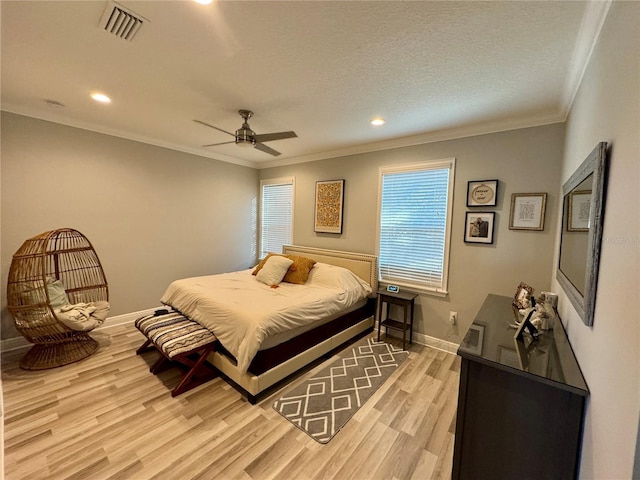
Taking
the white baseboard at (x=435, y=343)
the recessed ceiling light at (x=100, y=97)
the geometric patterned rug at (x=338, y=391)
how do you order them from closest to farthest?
the geometric patterned rug at (x=338, y=391), the recessed ceiling light at (x=100, y=97), the white baseboard at (x=435, y=343)

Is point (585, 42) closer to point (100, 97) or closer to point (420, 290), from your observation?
point (420, 290)

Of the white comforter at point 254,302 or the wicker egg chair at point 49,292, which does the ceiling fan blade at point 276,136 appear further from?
the wicker egg chair at point 49,292

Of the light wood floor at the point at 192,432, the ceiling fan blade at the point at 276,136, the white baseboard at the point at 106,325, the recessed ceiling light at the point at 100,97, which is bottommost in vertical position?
the light wood floor at the point at 192,432

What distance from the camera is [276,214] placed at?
4.98 m

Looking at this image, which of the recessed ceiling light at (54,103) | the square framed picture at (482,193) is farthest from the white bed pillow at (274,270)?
the recessed ceiling light at (54,103)

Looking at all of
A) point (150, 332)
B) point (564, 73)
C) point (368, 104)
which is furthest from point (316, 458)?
point (564, 73)

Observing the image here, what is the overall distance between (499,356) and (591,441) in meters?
0.41

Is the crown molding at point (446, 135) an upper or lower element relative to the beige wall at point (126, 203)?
upper

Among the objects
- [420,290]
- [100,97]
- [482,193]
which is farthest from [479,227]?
[100,97]

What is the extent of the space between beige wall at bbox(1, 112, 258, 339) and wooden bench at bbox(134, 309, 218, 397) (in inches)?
54.6

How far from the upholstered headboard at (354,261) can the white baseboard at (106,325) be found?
2615 millimetres

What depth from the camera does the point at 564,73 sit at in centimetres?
185

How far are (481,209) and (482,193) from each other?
17 cm

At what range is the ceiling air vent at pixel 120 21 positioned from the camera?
1417mm
